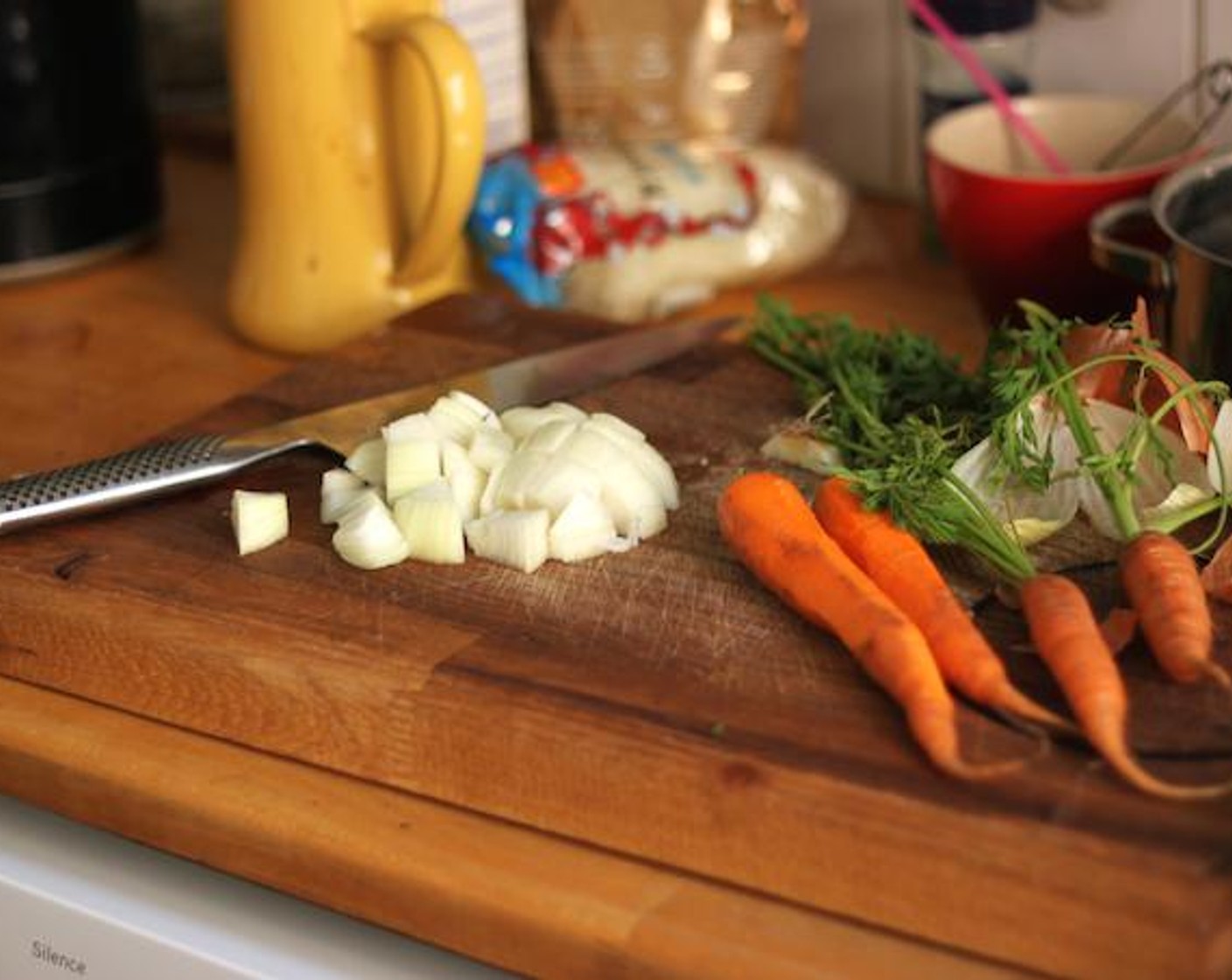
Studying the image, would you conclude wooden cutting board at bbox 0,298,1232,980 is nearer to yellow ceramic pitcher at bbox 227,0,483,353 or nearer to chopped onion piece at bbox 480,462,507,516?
chopped onion piece at bbox 480,462,507,516

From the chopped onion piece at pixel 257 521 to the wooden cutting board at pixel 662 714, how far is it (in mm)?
11

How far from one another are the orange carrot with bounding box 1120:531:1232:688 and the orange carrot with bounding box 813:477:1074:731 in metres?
0.07

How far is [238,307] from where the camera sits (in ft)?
5.34

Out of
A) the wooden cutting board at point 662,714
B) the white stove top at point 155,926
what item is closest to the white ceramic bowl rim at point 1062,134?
the wooden cutting board at point 662,714

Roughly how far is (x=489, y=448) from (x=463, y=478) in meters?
0.03

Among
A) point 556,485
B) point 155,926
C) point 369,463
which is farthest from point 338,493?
point 155,926

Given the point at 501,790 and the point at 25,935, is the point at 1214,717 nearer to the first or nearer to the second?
the point at 501,790

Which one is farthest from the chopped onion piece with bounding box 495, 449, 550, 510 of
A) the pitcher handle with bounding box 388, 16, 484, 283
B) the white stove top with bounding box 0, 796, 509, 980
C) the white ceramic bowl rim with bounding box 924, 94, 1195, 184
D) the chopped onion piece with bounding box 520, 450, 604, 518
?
the white ceramic bowl rim with bounding box 924, 94, 1195, 184

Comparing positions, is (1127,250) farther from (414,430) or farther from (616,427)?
(414,430)

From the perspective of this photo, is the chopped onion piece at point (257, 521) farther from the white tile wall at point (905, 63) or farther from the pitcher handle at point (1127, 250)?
the white tile wall at point (905, 63)

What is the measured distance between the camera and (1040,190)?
4.85ft

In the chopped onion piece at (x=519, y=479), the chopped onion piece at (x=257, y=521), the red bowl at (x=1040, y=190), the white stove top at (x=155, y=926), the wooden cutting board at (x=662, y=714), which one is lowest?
the white stove top at (x=155, y=926)

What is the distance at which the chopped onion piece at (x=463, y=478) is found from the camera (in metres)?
1.21

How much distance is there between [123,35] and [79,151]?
0.35ft
